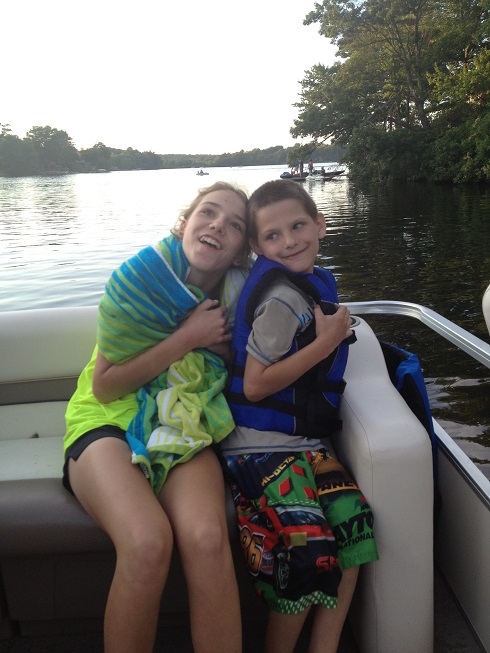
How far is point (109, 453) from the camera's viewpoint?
5.43 ft

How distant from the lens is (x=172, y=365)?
1854 millimetres

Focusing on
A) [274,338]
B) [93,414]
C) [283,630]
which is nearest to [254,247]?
[274,338]

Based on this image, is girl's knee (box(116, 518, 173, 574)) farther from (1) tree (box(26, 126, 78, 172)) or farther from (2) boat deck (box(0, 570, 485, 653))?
(1) tree (box(26, 126, 78, 172))

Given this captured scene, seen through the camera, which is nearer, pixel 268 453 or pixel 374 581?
pixel 374 581

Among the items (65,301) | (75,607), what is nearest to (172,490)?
(75,607)

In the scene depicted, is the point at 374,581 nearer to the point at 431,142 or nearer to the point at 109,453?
the point at 109,453

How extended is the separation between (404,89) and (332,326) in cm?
3415

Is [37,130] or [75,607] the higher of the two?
[37,130]

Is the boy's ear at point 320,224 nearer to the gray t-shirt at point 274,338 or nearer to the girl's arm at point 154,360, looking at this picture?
the gray t-shirt at point 274,338

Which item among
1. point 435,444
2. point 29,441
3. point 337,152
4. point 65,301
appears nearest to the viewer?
point 435,444

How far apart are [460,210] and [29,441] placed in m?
18.4

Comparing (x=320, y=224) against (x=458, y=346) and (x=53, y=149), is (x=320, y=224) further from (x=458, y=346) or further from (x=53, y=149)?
(x=53, y=149)

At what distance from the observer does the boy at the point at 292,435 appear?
1552 mm

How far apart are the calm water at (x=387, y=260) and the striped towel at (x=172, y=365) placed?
0.48m
